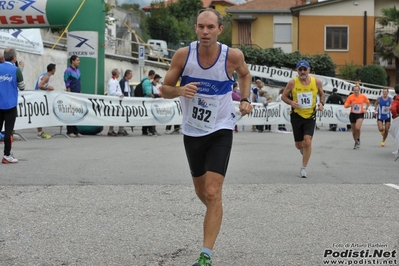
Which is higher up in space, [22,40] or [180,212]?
[22,40]

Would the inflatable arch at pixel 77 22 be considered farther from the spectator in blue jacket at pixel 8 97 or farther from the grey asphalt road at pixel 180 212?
the spectator in blue jacket at pixel 8 97

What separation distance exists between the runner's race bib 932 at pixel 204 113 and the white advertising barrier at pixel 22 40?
2177cm

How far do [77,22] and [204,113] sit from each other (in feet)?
49.2

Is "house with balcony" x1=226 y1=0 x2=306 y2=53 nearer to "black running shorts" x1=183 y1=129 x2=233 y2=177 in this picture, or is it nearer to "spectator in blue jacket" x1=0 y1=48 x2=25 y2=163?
"spectator in blue jacket" x1=0 y1=48 x2=25 y2=163

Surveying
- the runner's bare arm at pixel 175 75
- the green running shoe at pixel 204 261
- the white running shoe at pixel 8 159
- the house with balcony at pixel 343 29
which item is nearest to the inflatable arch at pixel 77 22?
the white running shoe at pixel 8 159

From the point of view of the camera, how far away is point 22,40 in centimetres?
2791

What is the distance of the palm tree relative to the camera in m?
54.1

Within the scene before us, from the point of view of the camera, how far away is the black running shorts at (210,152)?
595 centimetres

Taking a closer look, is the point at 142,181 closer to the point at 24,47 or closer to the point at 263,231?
the point at 263,231

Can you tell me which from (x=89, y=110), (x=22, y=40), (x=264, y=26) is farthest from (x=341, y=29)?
(x=89, y=110)

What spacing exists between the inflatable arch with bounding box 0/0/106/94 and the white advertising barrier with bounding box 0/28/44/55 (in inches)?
269

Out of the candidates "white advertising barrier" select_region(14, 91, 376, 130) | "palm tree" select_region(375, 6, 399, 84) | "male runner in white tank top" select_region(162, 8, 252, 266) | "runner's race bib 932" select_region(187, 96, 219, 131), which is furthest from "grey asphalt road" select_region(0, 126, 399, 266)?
"palm tree" select_region(375, 6, 399, 84)

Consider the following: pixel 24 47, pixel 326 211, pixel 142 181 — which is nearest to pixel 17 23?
pixel 24 47

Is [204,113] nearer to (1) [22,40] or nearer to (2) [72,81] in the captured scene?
(2) [72,81]
